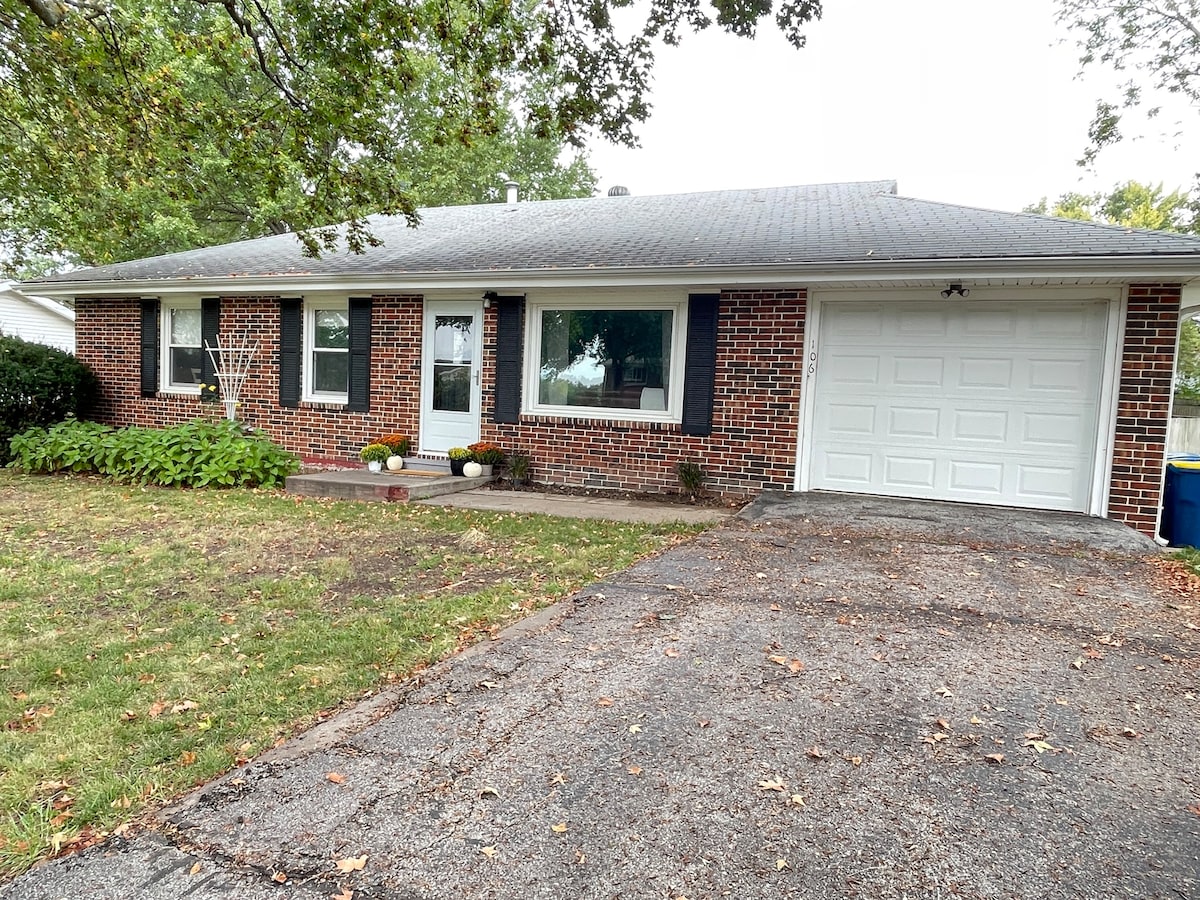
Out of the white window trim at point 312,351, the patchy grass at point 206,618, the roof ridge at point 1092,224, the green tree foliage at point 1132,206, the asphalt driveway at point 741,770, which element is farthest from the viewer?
the green tree foliage at point 1132,206

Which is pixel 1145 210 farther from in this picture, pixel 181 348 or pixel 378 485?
pixel 181 348

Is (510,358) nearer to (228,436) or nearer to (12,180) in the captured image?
(228,436)

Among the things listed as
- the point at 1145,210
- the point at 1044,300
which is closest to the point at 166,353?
the point at 1044,300

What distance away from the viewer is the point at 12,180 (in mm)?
11094

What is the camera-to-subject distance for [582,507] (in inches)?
290

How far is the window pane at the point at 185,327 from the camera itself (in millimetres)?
10344

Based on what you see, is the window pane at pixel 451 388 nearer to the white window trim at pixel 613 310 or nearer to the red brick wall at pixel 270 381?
the red brick wall at pixel 270 381

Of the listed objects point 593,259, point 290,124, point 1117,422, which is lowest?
point 1117,422

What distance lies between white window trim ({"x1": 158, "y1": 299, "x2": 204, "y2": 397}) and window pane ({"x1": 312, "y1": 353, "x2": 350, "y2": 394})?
1956mm

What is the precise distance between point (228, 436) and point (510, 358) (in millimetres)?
3697

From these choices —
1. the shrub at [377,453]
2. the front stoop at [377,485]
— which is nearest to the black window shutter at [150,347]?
the front stoop at [377,485]

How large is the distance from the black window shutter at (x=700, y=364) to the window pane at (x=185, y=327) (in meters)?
7.16

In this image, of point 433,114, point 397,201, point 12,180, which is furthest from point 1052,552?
point 433,114

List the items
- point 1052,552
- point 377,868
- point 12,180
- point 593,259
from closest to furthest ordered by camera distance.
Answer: point 377,868 < point 1052,552 < point 593,259 < point 12,180
